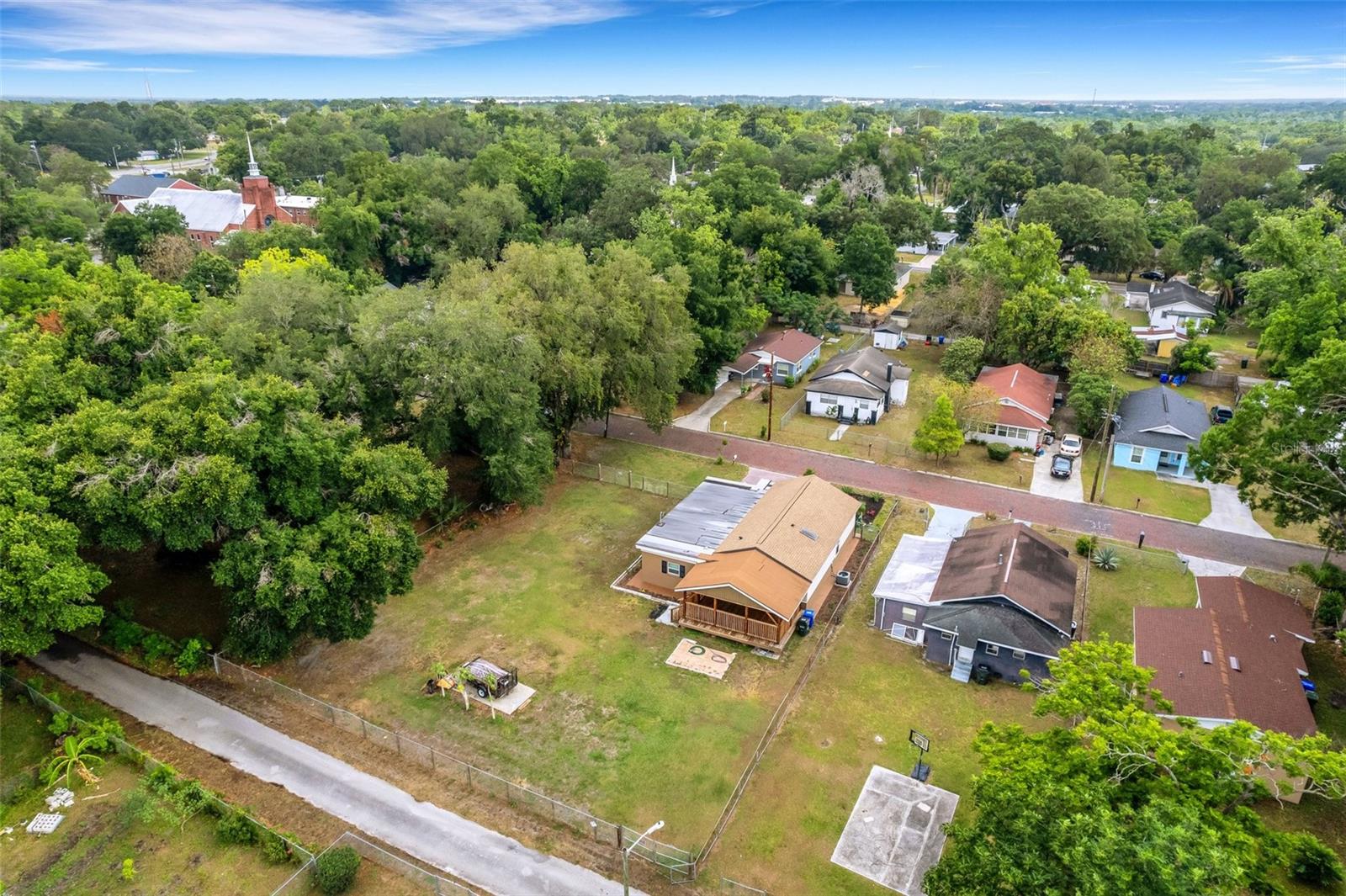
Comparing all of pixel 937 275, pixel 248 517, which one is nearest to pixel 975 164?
pixel 937 275

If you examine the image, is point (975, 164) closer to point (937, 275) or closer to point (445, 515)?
point (937, 275)

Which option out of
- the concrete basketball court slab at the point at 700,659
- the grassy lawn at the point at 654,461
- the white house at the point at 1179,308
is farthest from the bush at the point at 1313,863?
the white house at the point at 1179,308

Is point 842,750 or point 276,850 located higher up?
point 276,850

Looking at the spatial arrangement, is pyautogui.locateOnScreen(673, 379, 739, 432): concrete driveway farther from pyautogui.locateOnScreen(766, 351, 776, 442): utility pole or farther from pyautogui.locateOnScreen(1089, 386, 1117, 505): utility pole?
pyautogui.locateOnScreen(1089, 386, 1117, 505): utility pole

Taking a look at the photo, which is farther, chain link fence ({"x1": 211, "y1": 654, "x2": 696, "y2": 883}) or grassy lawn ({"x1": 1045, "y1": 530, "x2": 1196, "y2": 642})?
grassy lawn ({"x1": 1045, "y1": 530, "x2": 1196, "y2": 642})

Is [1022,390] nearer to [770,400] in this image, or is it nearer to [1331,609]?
[770,400]

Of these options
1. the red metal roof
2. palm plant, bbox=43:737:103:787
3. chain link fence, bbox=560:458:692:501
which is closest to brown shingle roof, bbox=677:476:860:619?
chain link fence, bbox=560:458:692:501

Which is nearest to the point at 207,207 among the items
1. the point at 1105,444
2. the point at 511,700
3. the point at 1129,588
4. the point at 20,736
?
the point at 20,736
